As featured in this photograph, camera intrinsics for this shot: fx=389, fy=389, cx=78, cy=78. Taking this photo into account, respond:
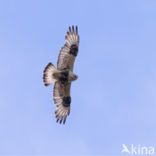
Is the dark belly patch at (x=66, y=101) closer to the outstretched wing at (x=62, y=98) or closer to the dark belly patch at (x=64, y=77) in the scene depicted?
the outstretched wing at (x=62, y=98)

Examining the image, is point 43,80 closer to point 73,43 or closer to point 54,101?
point 54,101

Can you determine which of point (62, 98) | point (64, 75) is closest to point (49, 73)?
point (64, 75)

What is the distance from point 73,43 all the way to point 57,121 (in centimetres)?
434

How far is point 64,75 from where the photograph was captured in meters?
20.3

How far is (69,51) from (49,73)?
1.81 metres

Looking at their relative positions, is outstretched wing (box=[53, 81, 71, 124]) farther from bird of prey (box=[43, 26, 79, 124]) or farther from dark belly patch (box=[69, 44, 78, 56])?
dark belly patch (box=[69, 44, 78, 56])

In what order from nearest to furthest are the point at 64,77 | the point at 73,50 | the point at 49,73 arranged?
the point at 49,73
the point at 64,77
the point at 73,50

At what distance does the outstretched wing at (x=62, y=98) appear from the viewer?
20753 mm

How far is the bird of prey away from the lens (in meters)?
20.1

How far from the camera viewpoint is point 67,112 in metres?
20.9

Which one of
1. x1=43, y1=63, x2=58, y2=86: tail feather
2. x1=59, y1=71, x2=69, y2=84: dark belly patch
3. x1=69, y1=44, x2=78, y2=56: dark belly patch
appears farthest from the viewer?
x1=69, y1=44, x2=78, y2=56: dark belly patch

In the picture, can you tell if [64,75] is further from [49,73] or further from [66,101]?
[66,101]

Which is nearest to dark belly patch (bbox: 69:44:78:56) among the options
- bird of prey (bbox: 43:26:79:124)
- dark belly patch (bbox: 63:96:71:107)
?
bird of prey (bbox: 43:26:79:124)

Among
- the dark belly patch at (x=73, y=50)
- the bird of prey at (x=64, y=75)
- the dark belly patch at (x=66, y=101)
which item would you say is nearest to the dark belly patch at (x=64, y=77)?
the bird of prey at (x=64, y=75)
